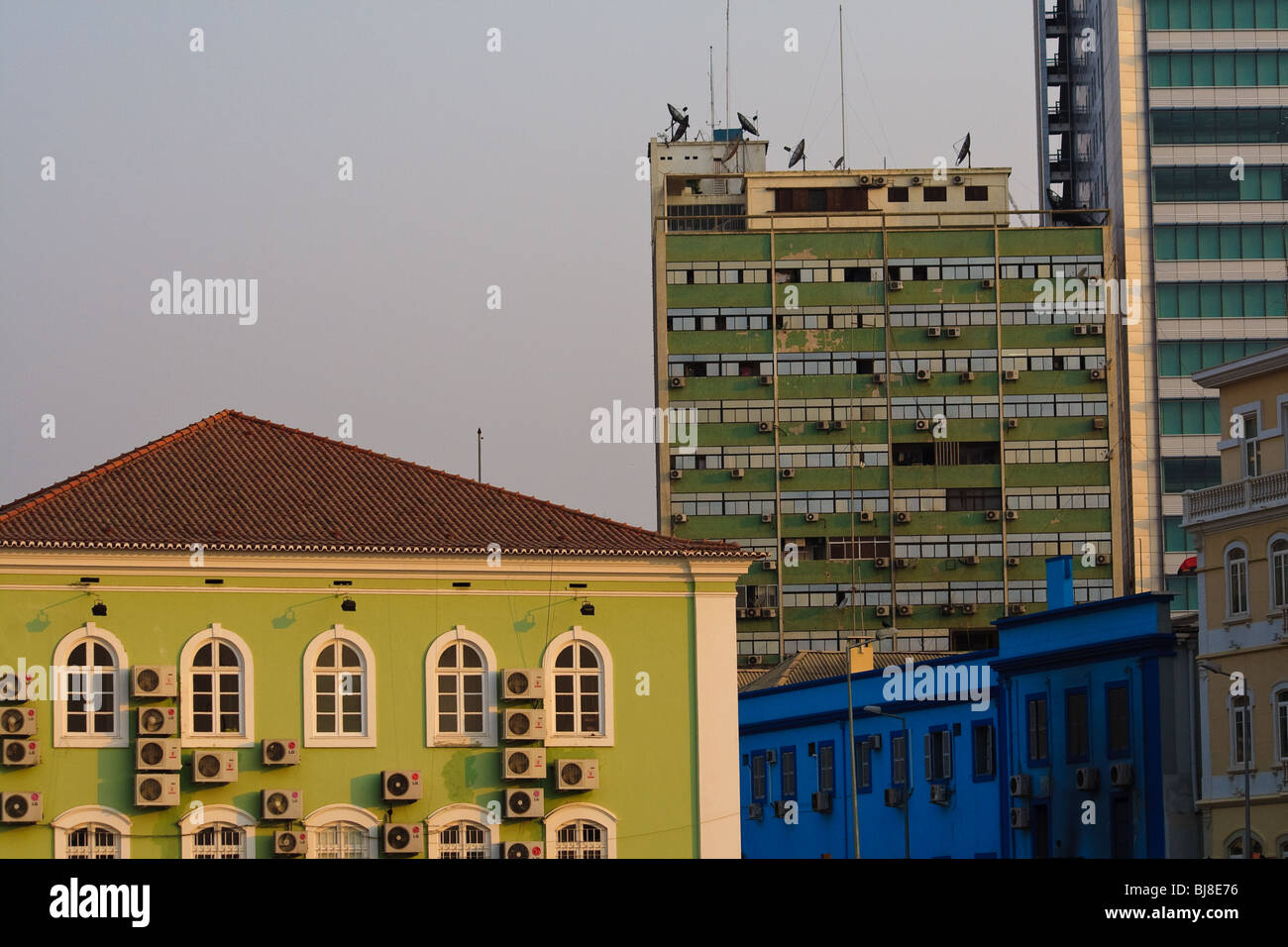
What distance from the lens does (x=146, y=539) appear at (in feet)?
128

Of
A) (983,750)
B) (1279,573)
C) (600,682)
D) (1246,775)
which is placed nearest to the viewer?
(600,682)

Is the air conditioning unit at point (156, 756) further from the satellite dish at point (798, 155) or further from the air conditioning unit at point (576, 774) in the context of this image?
the satellite dish at point (798, 155)

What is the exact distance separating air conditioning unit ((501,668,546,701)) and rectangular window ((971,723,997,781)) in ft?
61.3

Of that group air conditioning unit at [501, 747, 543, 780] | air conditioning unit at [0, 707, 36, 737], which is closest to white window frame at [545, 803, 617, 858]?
air conditioning unit at [501, 747, 543, 780]

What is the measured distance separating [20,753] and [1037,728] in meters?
26.4

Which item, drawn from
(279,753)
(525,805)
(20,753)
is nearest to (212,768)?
(279,753)

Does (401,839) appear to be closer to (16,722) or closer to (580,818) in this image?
(580,818)

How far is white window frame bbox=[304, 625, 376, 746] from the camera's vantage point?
39031 millimetres

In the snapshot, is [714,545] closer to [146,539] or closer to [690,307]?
[146,539]

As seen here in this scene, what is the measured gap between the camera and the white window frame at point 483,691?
3969 cm

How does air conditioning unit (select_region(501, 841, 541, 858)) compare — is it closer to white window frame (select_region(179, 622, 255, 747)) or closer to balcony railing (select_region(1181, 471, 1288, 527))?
white window frame (select_region(179, 622, 255, 747))

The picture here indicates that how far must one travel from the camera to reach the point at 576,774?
3975 centimetres
